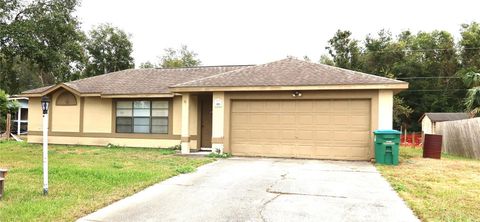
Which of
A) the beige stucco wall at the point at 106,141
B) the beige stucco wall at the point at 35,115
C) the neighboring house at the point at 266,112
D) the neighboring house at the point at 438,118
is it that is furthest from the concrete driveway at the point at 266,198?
the neighboring house at the point at 438,118

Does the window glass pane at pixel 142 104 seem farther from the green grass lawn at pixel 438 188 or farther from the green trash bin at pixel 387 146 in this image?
the green grass lawn at pixel 438 188

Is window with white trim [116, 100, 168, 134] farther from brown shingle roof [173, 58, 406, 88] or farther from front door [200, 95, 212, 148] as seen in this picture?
brown shingle roof [173, 58, 406, 88]

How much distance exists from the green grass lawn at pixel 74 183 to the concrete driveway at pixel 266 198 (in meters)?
0.33

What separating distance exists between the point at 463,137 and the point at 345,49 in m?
24.6

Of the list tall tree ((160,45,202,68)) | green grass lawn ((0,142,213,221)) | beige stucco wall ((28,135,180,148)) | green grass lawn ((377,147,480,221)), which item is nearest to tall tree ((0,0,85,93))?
beige stucco wall ((28,135,180,148))

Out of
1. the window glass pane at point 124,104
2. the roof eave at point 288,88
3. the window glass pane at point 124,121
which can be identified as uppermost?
the roof eave at point 288,88

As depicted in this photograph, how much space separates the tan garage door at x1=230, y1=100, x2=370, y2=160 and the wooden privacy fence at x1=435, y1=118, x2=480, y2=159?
4.91 m

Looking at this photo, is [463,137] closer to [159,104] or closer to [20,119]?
Answer: [159,104]

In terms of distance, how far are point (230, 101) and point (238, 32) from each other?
107 ft

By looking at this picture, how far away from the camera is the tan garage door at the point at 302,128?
1183 cm

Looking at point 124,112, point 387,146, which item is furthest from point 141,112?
point 387,146

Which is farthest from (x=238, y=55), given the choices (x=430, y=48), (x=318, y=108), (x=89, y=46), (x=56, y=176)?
(x=56, y=176)

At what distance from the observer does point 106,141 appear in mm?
16328

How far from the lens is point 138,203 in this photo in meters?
5.98
